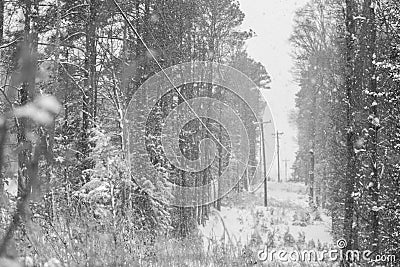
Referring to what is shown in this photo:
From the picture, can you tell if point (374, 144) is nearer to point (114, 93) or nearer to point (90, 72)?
point (114, 93)

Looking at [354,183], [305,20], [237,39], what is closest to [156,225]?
[354,183]

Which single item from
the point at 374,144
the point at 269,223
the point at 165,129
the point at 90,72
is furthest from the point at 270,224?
the point at 374,144

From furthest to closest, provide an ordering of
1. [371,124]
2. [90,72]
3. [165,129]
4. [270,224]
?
1. [270,224]
2. [165,129]
3. [90,72]
4. [371,124]

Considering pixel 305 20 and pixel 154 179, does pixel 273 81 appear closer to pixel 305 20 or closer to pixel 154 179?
pixel 305 20

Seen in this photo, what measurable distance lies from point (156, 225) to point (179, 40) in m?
6.58

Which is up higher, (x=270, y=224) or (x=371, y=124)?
(x=371, y=124)

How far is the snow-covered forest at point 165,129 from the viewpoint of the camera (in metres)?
1.49

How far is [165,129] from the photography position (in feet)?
55.8

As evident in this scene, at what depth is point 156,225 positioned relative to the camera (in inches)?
548

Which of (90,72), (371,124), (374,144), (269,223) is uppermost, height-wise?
(90,72)

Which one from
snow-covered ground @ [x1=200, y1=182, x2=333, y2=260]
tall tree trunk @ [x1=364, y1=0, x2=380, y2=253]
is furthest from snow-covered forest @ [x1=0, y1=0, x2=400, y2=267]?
snow-covered ground @ [x1=200, y1=182, x2=333, y2=260]

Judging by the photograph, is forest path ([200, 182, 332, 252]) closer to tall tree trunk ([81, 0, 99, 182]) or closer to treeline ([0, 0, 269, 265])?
treeline ([0, 0, 269, 265])

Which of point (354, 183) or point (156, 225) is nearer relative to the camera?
point (354, 183)

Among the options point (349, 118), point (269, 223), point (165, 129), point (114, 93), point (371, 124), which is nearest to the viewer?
point (371, 124)
